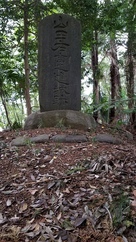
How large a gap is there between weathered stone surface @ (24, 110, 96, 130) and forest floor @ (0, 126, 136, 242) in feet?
4.11

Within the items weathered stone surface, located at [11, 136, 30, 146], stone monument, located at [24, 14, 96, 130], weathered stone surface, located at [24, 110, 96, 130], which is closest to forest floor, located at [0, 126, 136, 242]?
weathered stone surface, located at [11, 136, 30, 146]

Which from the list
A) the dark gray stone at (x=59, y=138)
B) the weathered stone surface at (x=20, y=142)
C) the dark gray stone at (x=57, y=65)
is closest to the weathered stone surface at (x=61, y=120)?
the dark gray stone at (x=57, y=65)

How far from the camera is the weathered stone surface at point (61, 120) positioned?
4.30 m

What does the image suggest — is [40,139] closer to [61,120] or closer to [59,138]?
[59,138]

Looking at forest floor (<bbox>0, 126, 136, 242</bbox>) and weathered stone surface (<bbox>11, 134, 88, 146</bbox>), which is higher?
weathered stone surface (<bbox>11, 134, 88, 146</bbox>)

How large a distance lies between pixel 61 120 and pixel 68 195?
90.4 inches

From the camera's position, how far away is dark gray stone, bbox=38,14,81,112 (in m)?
4.79

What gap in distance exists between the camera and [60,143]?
11.1 feet

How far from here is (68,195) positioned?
81.0 inches

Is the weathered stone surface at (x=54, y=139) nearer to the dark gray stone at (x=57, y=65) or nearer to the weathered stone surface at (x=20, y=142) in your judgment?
the weathered stone surface at (x=20, y=142)

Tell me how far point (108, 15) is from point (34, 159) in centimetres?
515

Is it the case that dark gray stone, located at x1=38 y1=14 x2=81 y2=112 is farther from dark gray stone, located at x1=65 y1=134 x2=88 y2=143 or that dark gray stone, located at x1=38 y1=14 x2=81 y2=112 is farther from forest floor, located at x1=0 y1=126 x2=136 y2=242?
forest floor, located at x1=0 y1=126 x2=136 y2=242

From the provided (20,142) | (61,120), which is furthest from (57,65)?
(20,142)

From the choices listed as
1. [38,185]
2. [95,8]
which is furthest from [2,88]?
[38,185]
